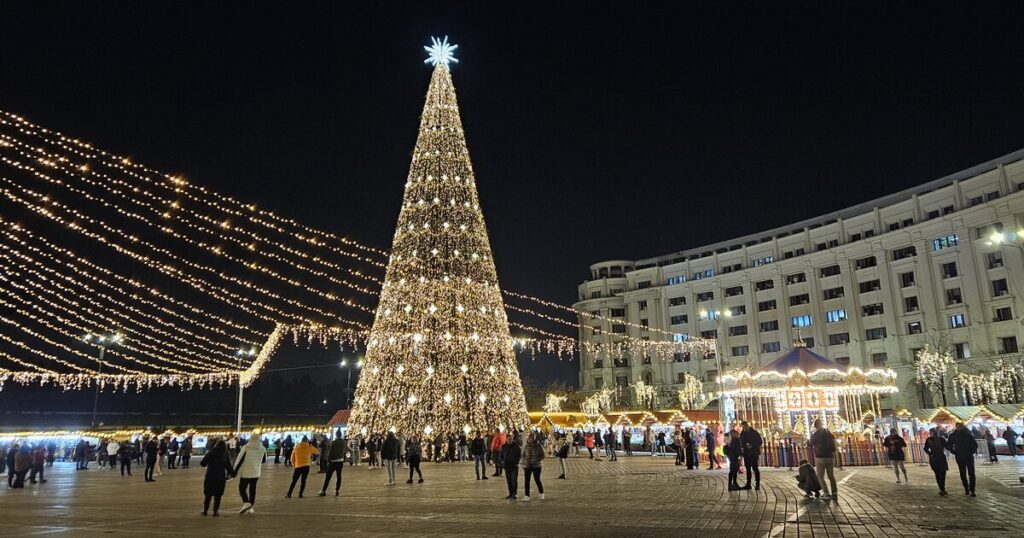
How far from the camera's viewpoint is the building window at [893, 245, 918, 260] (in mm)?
56200

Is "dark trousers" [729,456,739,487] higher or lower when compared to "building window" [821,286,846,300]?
lower

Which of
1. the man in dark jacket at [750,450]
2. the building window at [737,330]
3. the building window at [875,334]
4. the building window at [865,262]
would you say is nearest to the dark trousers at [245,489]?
the man in dark jacket at [750,450]

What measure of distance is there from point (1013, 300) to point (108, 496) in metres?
56.3

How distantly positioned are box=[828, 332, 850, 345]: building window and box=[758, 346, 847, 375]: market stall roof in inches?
1601

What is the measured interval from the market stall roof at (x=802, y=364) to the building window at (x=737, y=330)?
150ft

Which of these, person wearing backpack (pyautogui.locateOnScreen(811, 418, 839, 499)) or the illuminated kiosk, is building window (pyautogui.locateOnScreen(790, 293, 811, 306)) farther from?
person wearing backpack (pyautogui.locateOnScreen(811, 418, 839, 499))

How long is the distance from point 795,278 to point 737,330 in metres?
7.85

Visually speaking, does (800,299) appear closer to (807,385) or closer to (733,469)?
(807,385)

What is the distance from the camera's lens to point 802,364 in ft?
76.7

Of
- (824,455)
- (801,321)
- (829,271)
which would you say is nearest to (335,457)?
(824,455)

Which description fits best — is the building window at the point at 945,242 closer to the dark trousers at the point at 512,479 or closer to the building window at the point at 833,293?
the building window at the point at 833,293

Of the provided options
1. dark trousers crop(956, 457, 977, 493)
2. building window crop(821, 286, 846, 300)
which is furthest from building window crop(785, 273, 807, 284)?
dark trousers crop(956, 457, 977, 493)

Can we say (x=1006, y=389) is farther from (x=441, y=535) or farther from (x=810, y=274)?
(x=441, y=535)

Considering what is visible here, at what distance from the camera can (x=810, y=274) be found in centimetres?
6312
